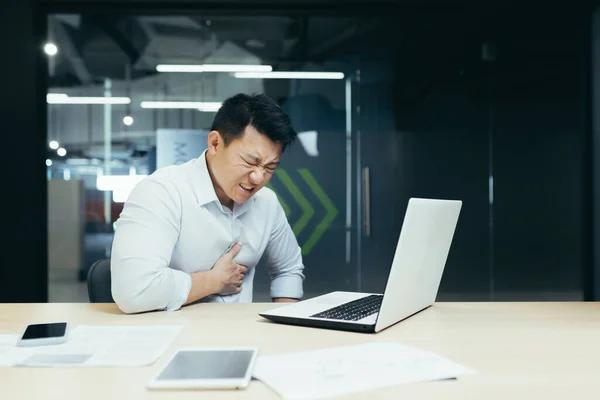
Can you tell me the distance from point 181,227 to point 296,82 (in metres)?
3.03

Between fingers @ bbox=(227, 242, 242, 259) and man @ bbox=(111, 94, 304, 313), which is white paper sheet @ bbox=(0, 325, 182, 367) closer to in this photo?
man @ bbox=(111, 94, 304, 313)

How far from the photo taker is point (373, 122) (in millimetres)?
4676

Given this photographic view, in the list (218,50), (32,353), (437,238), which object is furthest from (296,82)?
(32,353)

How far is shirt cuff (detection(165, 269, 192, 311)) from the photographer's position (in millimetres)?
1562

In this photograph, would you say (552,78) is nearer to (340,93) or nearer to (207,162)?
(340,93)

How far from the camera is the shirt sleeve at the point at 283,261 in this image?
2.12 metres

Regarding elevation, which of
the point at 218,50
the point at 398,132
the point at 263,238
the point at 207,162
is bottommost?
the point at 263,238

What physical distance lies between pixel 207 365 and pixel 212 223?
3.08ft

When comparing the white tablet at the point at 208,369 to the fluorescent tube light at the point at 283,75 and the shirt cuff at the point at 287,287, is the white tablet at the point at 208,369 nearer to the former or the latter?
the shirt cuff at the point at 287,287

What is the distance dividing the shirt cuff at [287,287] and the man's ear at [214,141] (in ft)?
1.89

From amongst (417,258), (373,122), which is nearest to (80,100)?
(373,122)

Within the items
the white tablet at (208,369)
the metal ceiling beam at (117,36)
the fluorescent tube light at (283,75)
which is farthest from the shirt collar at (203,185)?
the metal ceiling beam at (117,36)

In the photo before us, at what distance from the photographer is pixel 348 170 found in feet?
15.3

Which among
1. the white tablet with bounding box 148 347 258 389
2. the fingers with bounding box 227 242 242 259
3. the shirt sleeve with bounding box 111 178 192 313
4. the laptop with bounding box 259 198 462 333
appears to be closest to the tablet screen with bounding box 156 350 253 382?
the white tablet with bounding box 148 347 258 389
